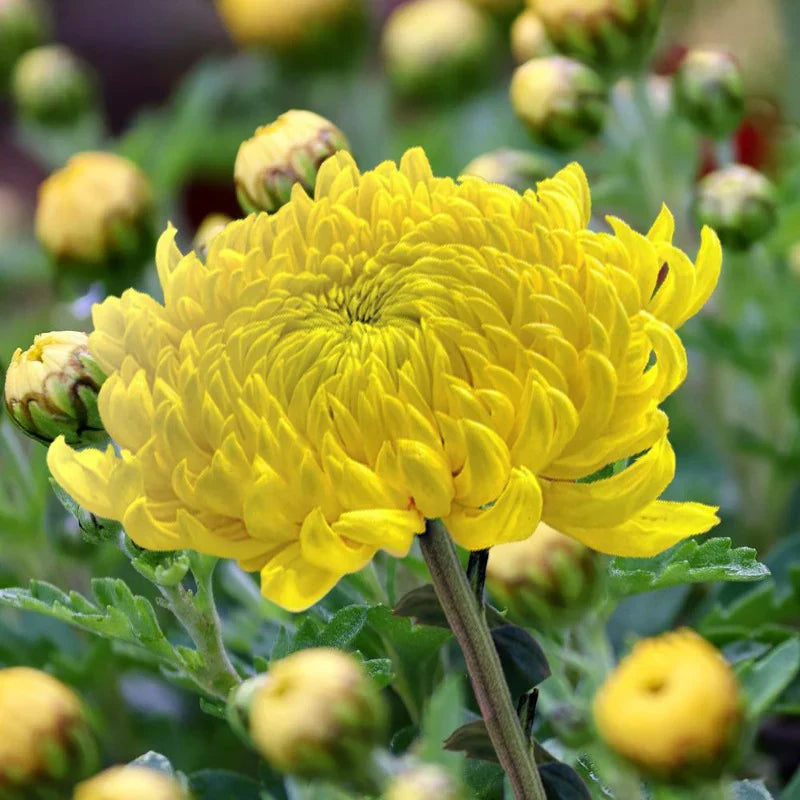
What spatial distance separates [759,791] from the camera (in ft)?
1.44

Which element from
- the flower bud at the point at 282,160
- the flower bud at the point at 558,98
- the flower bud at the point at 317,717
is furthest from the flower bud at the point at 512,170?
the flower bud at the point at 317,717

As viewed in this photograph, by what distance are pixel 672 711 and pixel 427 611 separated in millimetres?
149

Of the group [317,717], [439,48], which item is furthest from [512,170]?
[317,717]

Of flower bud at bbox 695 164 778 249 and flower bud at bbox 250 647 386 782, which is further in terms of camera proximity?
flower bud at bbox 695 164 778 249

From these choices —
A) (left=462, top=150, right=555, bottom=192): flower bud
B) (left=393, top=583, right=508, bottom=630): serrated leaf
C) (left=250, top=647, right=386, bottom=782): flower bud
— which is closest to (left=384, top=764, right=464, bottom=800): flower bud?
(left=250, top=647, right=386, bottom=782): flower bud

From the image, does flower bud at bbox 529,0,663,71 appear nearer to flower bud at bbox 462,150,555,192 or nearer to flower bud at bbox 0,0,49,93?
flower bud at bbox 462,150,555,192

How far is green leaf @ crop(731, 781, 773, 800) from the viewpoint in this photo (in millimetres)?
438

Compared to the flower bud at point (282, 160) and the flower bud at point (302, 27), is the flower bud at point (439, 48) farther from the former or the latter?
the flower bud at point (282, 160)

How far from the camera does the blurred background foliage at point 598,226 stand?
653 millimetres

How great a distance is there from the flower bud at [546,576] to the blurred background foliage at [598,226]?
4.3 inches

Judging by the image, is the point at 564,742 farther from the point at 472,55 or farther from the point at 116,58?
the point at 116,58

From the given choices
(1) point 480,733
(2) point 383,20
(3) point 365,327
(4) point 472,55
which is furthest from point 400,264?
(2) point 383,20

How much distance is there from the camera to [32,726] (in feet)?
1.22

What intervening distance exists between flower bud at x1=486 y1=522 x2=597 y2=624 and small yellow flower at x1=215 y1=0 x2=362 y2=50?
0.55 metres
